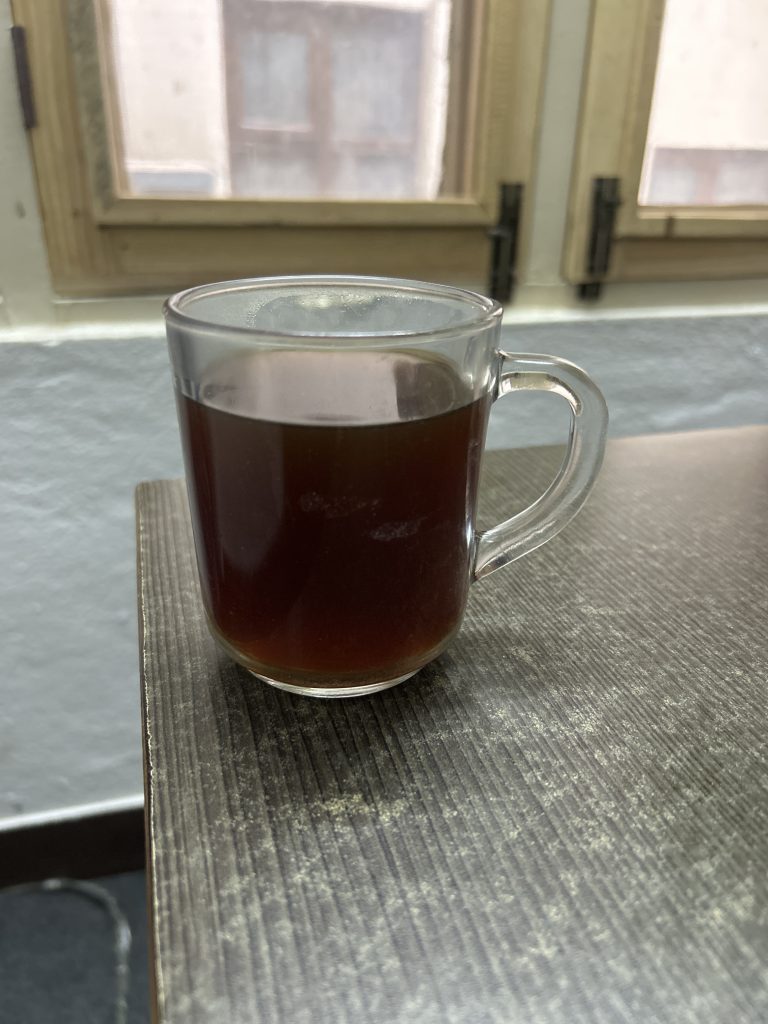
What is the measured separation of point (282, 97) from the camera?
96 cm

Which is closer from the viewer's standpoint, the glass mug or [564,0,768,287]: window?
the glass mug

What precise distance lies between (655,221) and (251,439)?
0.92 metres

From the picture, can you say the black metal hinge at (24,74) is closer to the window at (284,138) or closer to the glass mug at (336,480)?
the window at (284,138)

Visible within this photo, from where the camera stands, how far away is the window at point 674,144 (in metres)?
0.99

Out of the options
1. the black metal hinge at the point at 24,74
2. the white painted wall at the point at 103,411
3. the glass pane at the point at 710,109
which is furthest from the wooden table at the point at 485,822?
the glass pane at the point at 710,109

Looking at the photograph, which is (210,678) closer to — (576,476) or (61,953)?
(576,476)

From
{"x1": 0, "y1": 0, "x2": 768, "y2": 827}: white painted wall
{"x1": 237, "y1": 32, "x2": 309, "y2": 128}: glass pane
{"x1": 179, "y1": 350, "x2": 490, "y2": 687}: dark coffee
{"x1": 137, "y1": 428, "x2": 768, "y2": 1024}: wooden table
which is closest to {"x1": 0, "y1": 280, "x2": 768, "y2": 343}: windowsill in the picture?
{"x1": 0, "y1": 0, "x2": 768, "y2": 827}: white painted wall

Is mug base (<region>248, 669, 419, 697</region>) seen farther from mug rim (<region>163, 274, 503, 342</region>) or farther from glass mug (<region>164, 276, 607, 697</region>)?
mug rim (<region>163, 274, 503, 342</region>)

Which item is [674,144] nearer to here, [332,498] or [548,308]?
[548,308]

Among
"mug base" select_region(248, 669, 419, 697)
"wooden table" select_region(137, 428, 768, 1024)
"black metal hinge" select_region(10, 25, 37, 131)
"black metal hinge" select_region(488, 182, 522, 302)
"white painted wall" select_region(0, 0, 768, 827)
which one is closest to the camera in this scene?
"wooden table" select_region(137, 428, 768, 1024)

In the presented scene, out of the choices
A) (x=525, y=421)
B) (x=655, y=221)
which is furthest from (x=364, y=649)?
(x=655, y=221)

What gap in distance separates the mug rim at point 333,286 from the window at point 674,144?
0.68 m

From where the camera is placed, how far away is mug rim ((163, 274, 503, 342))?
12.7 inches

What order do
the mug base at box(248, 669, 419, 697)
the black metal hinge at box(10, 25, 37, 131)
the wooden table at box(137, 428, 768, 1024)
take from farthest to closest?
the black metal hinge at box(10, 25, 37, 131), the mug base at box(248, 669, 419, 697), the wooden table at box(137, 428, 768, 1024)
